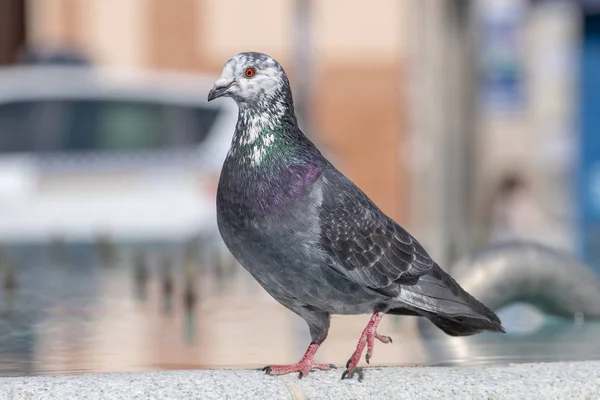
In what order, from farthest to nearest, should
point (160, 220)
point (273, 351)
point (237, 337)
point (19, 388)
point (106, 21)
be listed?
point (106, 21), point (160, 220), point (237, 337), point (273, 351), point (19, 388)

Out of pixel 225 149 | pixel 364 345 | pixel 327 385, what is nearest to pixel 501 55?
pixel 225 149

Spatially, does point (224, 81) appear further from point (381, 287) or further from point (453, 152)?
point (453, 152)

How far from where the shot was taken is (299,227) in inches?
185

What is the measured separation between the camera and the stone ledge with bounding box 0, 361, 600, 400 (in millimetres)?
4363

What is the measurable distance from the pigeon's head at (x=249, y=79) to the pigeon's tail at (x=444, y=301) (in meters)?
0.80

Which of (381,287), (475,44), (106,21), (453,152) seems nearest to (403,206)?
(453,152)

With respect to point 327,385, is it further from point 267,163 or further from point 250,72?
point 250,72

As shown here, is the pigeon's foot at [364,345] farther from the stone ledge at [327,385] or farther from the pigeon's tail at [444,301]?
the pigeon's tail at [444,301]

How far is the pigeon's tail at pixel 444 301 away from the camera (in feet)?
16.5

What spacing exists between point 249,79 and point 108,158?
6400 mm

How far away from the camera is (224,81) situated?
474 cm

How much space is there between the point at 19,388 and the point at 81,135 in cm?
698

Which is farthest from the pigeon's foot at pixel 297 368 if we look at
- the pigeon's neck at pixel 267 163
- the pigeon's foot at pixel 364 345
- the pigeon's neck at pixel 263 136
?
the pigeon's neck at pixel 263 136

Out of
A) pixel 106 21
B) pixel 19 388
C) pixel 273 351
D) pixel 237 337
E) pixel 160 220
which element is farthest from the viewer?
pixel 106 21
